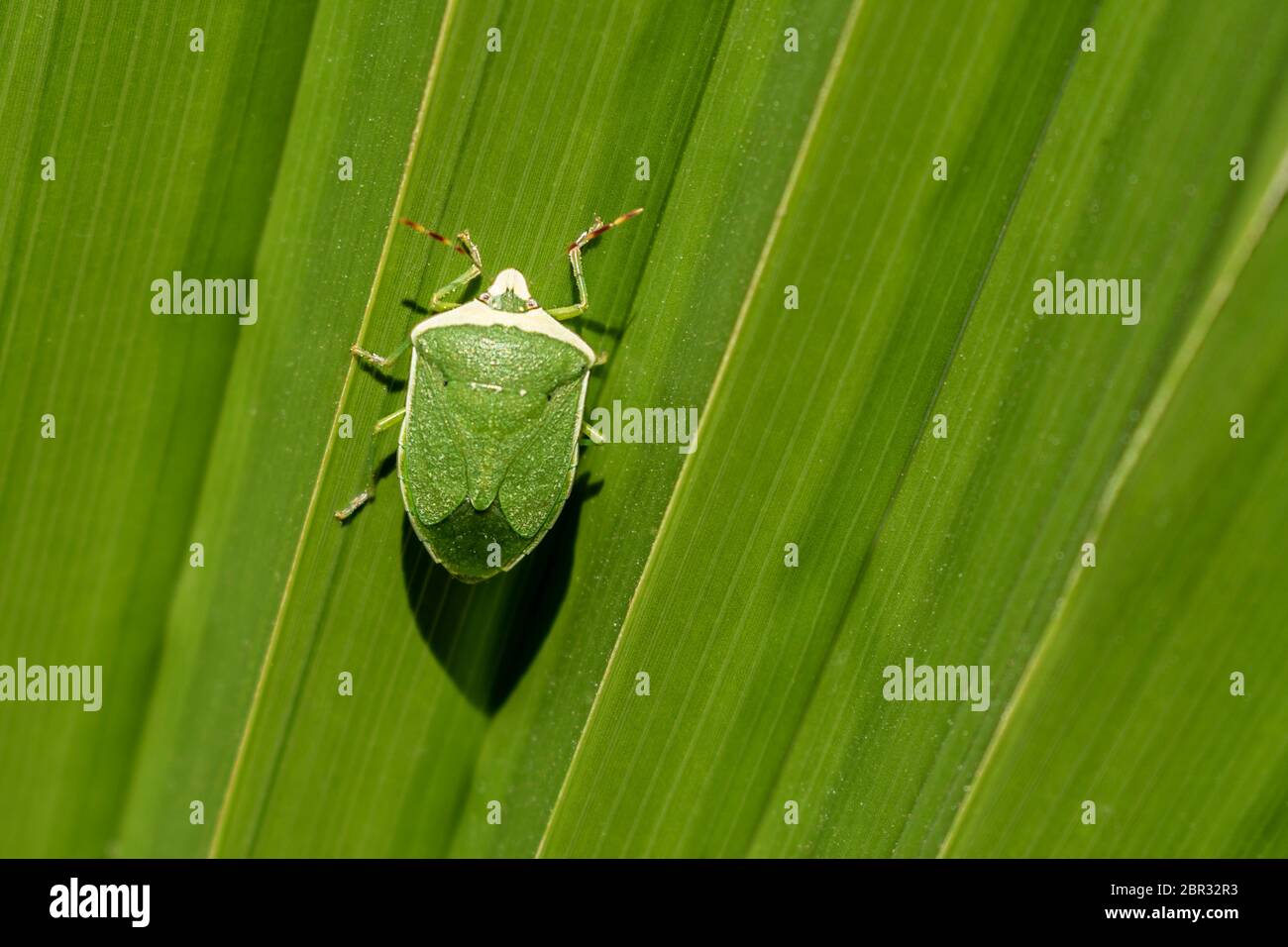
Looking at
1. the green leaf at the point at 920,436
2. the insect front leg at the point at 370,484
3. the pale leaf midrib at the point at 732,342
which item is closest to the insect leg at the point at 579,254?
the pale leaf midrib at the point at 732,342

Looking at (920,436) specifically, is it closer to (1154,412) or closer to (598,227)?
(1154,412)

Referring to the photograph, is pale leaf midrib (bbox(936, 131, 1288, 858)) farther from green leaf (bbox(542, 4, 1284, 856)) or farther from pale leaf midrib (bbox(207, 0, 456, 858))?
pale leaf midrib (bbox(207, 0, 456, 858))

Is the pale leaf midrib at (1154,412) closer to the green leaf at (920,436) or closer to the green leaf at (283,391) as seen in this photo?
the green leaf at (920,436)

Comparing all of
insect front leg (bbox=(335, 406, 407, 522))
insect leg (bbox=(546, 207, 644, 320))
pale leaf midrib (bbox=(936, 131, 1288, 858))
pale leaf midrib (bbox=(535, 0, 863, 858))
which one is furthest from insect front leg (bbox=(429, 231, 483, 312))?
pale leaf midrib (bbox=(936, 131, 1288, 858))

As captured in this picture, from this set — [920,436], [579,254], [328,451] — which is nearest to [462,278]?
[579,254]

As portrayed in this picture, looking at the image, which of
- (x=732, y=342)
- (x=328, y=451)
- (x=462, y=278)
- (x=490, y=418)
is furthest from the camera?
(x=328, y=451)

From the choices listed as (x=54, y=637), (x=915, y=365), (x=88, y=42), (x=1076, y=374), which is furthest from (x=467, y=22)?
(x=54, y=637)
